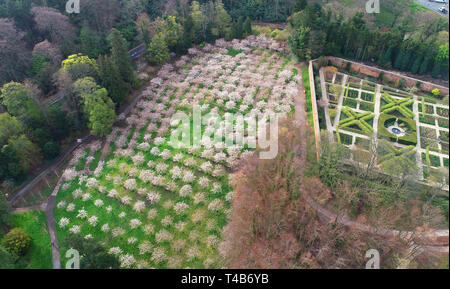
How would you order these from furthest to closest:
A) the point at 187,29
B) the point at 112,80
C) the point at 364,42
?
the point at 187,29, the point at 364,42, the point at 112,80

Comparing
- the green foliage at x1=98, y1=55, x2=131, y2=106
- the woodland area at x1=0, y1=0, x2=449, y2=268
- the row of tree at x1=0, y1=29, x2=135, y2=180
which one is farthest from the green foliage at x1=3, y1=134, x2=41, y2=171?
the green foliage at x1=98, y1=55, x2=131, y2=106

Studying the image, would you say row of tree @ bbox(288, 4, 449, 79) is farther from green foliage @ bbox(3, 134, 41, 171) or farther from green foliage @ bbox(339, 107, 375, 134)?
green foliage @ bbox(3, 134, 41, 171)

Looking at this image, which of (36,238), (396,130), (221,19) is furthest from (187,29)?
(36,238)

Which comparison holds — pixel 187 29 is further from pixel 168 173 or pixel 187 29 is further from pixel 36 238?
pixel 36 238

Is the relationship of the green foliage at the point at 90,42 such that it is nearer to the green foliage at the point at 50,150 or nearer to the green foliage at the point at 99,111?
the green foliage at the point at 99,111

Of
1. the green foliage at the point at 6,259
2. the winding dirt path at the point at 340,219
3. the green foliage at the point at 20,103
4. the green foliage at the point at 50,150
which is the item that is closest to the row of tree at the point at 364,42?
the winding dirt path at the point at 340,219
